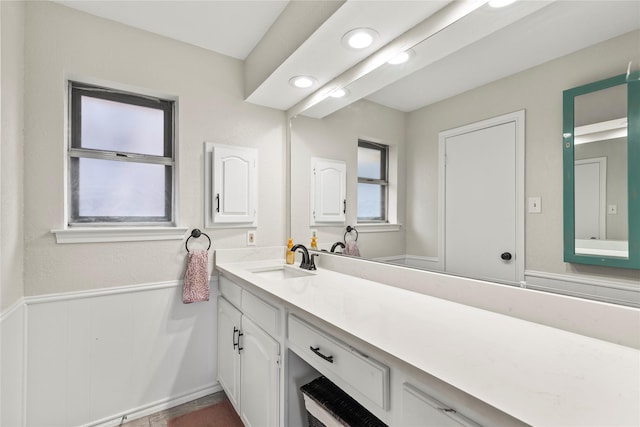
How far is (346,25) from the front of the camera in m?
1.31

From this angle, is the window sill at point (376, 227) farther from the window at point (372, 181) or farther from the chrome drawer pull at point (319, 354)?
the chrome drawer pull at point (319, 354)

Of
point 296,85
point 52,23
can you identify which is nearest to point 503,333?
point 296,85

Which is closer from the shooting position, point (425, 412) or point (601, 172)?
point (425, 412)

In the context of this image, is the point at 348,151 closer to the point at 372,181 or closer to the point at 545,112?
the point at 372,181

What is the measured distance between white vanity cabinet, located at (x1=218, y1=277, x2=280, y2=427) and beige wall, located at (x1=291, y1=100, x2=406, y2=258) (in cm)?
65

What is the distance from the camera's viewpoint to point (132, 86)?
1.80m

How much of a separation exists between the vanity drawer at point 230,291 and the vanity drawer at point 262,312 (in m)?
0.08

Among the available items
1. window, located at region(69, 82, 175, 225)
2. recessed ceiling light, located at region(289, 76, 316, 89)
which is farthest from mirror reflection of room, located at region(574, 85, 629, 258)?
window, located at region(69, 82, 175, 225)

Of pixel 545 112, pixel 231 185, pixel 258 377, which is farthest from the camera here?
pixel 231 185

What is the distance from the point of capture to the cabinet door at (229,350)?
5.64 ft

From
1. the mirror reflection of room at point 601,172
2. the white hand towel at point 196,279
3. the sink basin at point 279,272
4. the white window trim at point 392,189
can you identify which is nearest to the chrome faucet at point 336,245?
the sink basin at point 279,272

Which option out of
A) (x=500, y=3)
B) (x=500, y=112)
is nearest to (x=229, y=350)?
(x=500, y=112)

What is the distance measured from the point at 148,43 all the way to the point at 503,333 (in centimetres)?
237

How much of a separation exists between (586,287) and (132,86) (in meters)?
2.38
